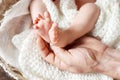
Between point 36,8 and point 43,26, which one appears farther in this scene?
point 36,8

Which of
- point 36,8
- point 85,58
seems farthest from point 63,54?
point 36,8

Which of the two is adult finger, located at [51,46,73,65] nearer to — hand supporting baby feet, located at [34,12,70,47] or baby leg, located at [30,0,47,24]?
hand supporting baby feet, located at [34,12,70,47]

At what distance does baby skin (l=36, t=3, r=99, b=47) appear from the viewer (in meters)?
0.64

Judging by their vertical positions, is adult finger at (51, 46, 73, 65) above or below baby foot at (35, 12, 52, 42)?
below

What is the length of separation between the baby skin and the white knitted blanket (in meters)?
0.03

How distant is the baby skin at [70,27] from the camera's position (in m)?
0.64

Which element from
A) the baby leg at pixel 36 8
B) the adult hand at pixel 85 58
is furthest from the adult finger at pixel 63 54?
the baby leg at pixel 36 8

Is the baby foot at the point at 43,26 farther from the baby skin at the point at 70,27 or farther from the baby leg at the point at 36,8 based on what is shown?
the baby leg at the point at 36,8

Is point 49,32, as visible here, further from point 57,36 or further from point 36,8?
point 36,8

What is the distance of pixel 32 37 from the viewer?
720mm

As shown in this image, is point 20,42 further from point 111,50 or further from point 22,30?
point 111,50

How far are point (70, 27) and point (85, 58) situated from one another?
0.32 feet

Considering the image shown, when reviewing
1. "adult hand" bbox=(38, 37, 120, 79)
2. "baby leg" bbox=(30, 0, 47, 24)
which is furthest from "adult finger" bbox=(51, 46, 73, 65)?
"baby leg" bbox=(30, 0, 47, 24)

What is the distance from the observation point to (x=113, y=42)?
2.39 feet
